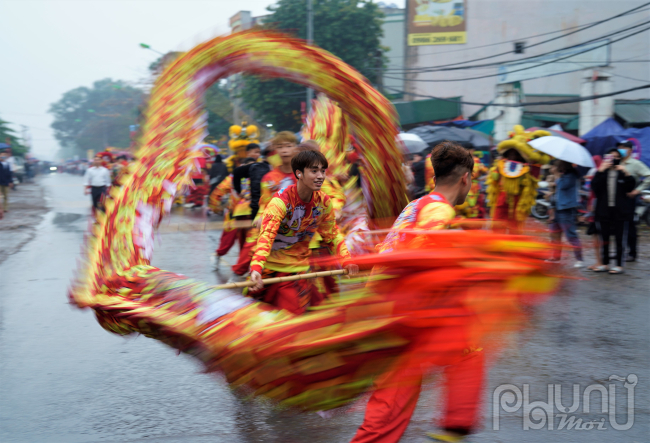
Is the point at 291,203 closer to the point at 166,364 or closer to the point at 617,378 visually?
the point at 166,364

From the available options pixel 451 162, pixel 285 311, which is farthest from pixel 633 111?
pixel 285 311

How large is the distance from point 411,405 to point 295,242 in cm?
173

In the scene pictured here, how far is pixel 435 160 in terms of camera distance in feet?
8.61

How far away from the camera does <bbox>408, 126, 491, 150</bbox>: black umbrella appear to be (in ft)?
53.6

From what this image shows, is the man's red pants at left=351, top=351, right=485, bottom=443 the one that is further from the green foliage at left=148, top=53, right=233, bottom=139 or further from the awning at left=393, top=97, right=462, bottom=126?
the awning at left=393, top=97, right=462, bottom=126

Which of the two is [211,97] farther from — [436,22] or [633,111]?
[436,22]

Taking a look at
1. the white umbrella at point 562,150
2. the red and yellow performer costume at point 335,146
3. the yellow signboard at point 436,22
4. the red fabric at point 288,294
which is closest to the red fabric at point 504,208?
the white umbrella at point 562,150

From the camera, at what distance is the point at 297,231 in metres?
3.86

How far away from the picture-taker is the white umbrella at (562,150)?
788 cm

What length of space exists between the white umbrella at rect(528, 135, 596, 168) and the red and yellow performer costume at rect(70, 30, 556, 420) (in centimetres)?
457

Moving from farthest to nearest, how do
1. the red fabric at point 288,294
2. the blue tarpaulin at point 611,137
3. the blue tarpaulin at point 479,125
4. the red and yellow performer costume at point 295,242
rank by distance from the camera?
the blue tarpaulin at point 479,125 < the blue tarpaulin at point 611,137 < the red fabric at point 288,294 < the red and yellow performer costume at point 295,242

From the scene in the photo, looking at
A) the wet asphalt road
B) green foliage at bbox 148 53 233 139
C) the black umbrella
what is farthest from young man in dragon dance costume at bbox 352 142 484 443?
the black umbrella

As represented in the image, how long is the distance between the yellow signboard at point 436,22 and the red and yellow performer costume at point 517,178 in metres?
22.8

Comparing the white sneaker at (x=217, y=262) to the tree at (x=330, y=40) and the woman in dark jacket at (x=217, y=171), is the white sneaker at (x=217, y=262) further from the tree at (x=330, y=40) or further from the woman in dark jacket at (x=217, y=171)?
the tree at (x=330, y=40)
